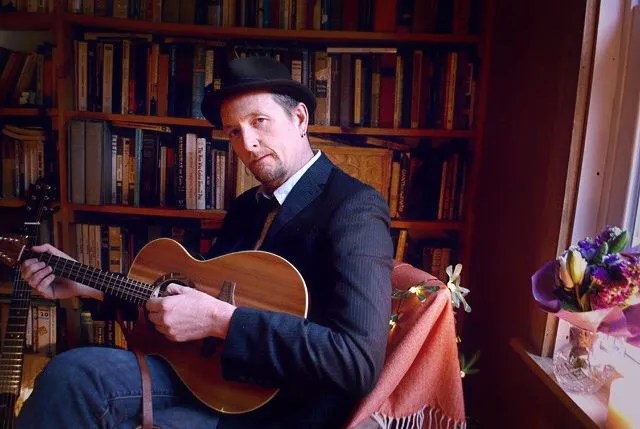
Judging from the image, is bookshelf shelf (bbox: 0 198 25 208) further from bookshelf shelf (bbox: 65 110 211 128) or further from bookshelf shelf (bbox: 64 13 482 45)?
bookshelf shelf (bbox: 64 13 482 45)

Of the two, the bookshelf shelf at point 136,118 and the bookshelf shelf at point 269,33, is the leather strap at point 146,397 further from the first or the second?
the bookshelf shelf at point 269,33

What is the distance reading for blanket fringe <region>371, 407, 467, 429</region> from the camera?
39.0 inches

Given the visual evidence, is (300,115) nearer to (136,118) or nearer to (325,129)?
(325,129)

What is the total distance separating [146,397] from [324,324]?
44 cm

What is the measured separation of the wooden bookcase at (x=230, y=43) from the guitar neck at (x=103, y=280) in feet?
1.81

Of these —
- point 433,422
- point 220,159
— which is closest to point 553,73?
point 433,422

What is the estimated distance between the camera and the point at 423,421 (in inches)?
40.1

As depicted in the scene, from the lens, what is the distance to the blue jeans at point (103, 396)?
90 cm

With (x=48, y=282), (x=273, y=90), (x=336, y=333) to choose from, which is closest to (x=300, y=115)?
(x=273, y=90)

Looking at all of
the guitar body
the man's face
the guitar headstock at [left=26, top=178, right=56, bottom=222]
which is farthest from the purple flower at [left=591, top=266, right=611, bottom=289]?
the guitar headstock at [left=26, top=178, right=56, bottom=222]

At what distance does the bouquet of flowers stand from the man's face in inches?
26.4

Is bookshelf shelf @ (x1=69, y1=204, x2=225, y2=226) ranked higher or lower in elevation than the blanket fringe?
higher

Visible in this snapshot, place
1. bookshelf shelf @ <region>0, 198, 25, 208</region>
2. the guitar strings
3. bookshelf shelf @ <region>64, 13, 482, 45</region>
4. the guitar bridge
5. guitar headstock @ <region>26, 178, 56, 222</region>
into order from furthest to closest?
bookshelf shelf @ <region>0, 198, 25, 208</region>
bookshelf shelf @ <region>64, 13, 482, 45</region>
guitar headstock @ <region>26, 178, 56, 222</region>
the guitar strings
the guitar bridge

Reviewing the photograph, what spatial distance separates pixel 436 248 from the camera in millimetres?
1731
